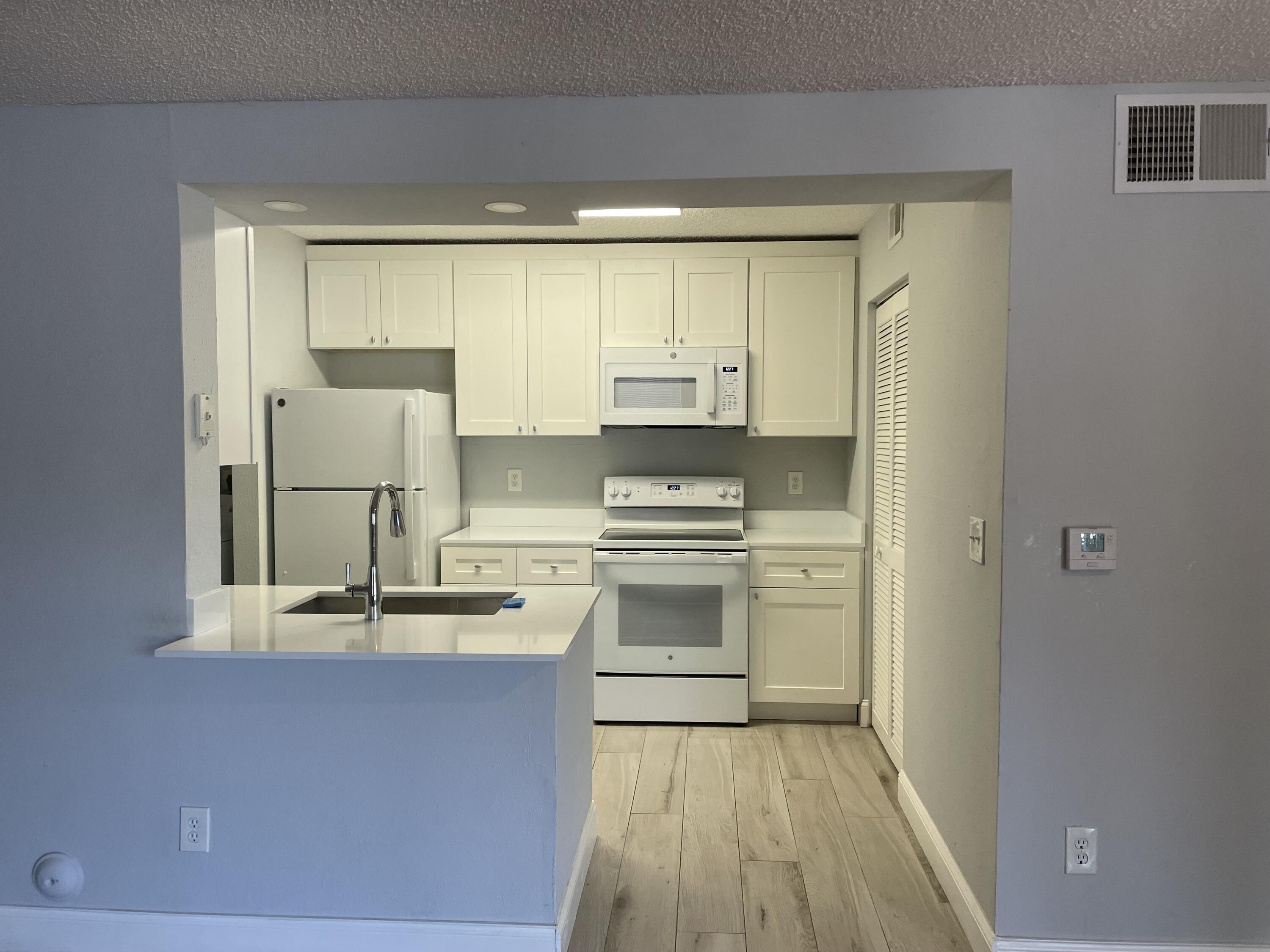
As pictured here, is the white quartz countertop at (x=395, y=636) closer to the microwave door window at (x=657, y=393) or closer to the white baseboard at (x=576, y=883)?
the white baseboard at (x=576, y=883)

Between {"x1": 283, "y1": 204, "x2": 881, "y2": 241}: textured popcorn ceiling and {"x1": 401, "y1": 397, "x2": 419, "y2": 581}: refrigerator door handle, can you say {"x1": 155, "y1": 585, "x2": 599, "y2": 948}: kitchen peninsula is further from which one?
{"x1": 283, "y1": 204, "x2": 881, "y2": 241}: textured popcorn ceiling

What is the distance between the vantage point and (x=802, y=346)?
3.88 m

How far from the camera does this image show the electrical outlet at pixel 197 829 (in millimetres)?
2029

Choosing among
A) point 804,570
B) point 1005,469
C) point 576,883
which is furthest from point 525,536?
point 1005,469

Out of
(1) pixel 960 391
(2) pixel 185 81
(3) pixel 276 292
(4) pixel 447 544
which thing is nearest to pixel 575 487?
(4) pixel 447 544

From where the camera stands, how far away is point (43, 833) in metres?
2.06

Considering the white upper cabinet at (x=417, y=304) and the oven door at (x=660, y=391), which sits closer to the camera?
the oven door at (x=660, y=391)

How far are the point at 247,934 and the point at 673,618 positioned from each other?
208 centimetres

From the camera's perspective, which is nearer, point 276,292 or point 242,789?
point 242,789

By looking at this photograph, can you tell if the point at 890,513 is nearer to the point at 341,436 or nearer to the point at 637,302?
the point at 637,302

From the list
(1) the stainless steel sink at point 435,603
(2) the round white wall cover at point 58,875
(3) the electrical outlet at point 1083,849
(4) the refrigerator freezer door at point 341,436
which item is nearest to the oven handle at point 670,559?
(4) the refrigerator freezer door at point 341,436

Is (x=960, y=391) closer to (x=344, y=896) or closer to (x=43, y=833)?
(x=344, y=896)

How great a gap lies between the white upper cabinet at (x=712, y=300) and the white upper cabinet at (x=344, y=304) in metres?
1.44

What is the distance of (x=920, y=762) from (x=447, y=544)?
2186mm
